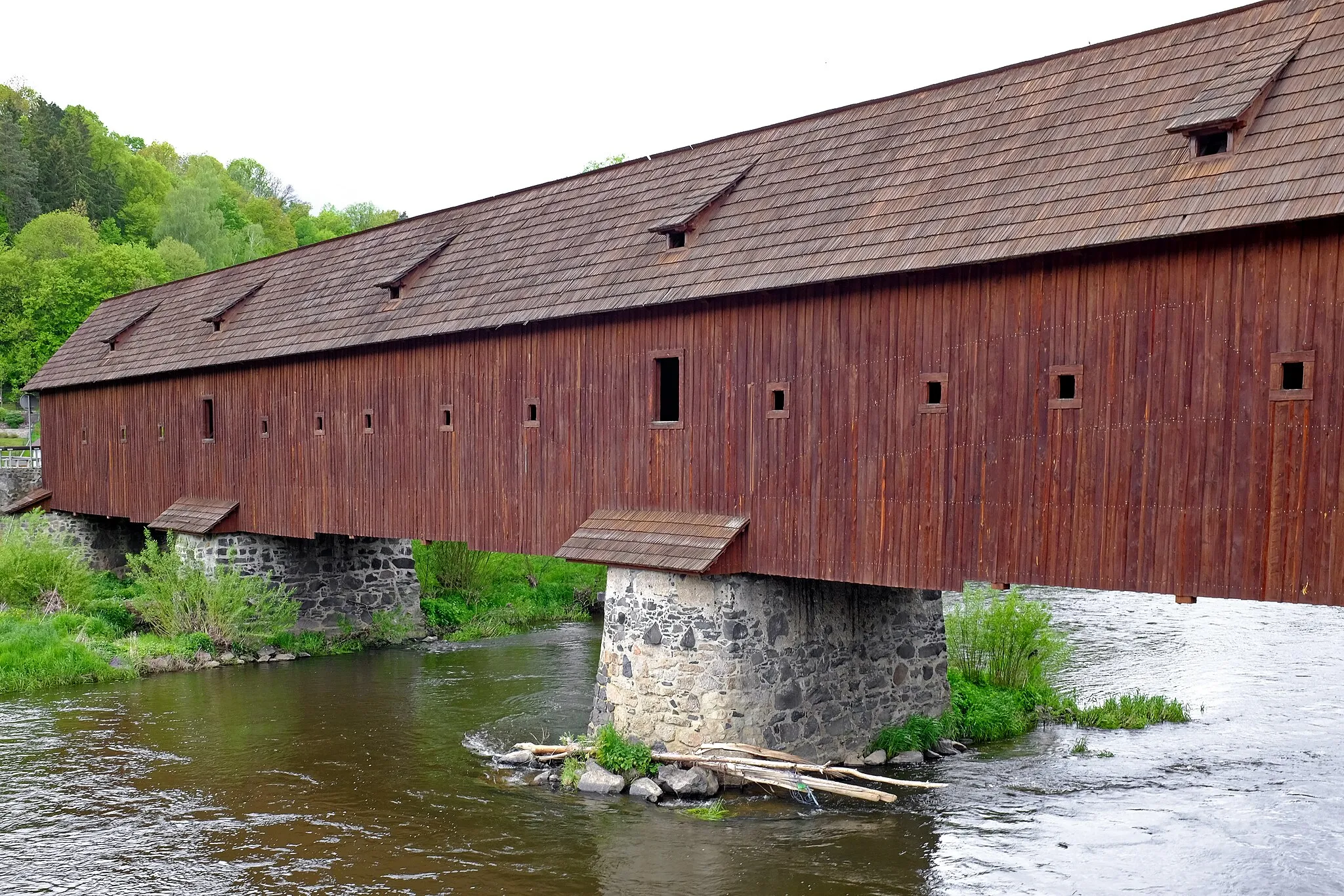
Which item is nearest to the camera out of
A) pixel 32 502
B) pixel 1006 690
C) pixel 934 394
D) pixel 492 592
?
pixel 934 394

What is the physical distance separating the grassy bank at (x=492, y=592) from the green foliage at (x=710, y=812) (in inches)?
462

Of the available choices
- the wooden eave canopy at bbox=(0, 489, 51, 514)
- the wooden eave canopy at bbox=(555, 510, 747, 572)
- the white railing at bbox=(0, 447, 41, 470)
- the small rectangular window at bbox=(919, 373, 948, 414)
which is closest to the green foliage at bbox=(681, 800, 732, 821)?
the wooden eave canopy at bbox=(555, 510, 747, 572)

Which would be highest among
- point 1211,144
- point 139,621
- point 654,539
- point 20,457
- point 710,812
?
point 1211,144

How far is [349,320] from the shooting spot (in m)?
18.1

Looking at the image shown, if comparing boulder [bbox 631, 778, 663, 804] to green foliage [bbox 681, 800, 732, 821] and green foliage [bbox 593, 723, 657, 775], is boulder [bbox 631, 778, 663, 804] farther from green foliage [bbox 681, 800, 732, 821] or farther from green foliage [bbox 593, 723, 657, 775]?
green foliage [bbox 681, 800, 732, 821]

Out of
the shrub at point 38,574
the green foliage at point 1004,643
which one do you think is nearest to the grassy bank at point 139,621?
the shrub at point 38,574

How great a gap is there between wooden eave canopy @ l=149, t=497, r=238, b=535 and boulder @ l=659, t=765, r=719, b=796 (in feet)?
39.8

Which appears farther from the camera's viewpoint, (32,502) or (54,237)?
(54,237)

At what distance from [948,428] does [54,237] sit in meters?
49.0

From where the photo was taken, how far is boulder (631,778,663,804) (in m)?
11.7

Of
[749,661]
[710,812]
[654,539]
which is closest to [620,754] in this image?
[710,812]

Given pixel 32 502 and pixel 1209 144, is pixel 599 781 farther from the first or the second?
pixel 32 502

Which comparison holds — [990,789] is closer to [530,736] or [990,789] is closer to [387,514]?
[530,736]

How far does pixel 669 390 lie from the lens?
1393cm
